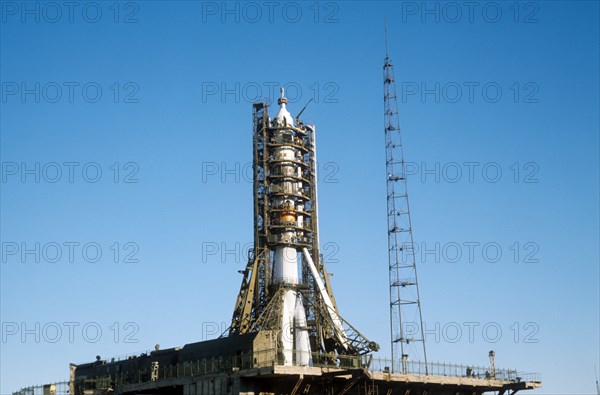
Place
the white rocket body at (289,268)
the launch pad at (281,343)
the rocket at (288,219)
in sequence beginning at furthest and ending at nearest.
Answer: the rocket at (288,219)
the white rocket body at (289,268)
the launch pad at (281,343)

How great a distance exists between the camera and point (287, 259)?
89688 mm

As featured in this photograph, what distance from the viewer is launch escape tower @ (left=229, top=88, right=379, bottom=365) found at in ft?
281

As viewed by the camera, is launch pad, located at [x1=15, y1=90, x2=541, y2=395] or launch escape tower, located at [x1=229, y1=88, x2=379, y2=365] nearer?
launch pad, located at [x1=15, y1=90, x2=541, y2=395]

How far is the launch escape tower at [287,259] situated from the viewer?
281 ft

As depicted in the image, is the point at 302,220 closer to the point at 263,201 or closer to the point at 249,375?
the point at 263,201

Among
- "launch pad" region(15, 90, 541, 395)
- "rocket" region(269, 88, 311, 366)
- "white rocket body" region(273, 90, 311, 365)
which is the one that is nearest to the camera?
"launch pad" region(15, 90, 541, 395)

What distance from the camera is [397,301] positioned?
93.5 meters

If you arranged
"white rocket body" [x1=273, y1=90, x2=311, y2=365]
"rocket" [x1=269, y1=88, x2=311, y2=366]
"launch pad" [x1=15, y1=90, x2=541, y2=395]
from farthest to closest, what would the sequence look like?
"rocket" [x1=269, y1=88, x2=311, y2=366], "white rocket body" [x1=273, y1=90, x2=311, y2=365], "launch pad" [x1=15, y1=90, x2=541, y2=395]

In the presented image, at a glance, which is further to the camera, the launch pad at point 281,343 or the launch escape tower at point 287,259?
the launch escape tower at point 287,259

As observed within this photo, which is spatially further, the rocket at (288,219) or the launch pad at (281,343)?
the rocket at (288,219)

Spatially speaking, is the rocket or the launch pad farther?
the rocket

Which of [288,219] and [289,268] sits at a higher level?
[288,219]

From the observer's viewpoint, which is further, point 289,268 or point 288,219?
point 288,219

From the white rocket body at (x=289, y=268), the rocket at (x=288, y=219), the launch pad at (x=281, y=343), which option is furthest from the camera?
the rocket at (x=288, y=219)
